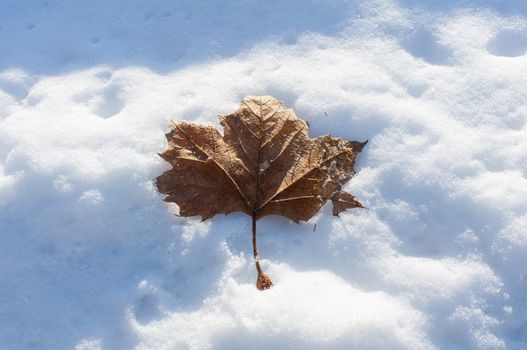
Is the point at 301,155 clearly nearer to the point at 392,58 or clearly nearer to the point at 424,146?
the point at 424,146

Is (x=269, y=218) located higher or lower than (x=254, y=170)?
lower

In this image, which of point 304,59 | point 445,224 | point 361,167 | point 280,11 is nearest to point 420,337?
point 445,224

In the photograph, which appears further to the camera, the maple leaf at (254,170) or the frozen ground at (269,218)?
the maple leaf at (254,170)

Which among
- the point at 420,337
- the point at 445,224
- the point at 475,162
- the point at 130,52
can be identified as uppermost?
the point at 130,52
